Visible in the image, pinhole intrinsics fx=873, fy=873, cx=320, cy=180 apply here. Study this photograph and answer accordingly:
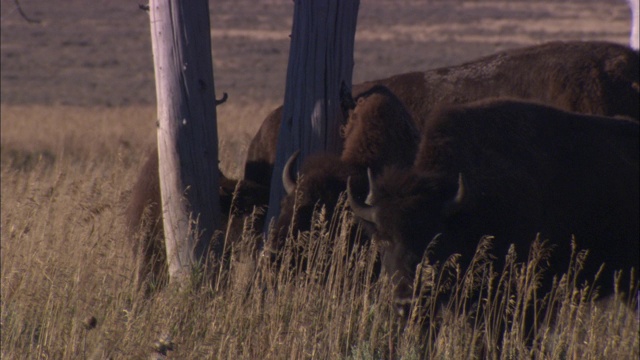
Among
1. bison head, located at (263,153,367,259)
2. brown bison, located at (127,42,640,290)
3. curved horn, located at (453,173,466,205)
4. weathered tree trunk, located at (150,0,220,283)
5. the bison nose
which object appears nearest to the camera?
the bison nose

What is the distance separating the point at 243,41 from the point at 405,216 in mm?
54273

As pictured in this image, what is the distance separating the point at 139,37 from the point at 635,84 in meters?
53.4

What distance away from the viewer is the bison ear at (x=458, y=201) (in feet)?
17.4

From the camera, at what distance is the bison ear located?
5.32m

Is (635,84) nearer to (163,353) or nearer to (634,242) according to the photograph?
(634,242)

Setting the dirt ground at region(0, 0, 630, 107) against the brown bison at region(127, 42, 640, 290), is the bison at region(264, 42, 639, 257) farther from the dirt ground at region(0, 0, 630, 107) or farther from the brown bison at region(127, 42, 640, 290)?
the dirt ground at region(0, 0, 630, 107)

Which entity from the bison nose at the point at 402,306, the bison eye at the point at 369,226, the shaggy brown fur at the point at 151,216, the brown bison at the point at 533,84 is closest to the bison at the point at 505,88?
the brown bison at the point at 533,84

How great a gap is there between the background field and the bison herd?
0.42m

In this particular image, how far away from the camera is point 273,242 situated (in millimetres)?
6059

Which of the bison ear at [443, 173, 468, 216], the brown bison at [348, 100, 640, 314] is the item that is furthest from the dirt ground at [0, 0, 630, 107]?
the bison ear at [443, 173, 468, 216]

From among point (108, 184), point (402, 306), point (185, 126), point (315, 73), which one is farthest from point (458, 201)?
point (108, 184)

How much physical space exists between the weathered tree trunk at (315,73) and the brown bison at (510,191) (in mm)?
685

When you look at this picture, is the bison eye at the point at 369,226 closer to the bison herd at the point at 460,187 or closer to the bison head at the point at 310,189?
the bison herd at the point at 460,187

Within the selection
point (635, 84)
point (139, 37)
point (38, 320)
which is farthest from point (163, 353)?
point (139, 37)
